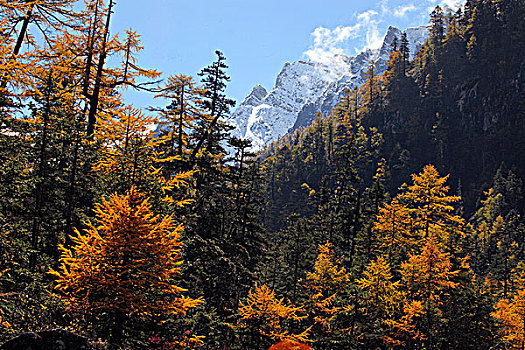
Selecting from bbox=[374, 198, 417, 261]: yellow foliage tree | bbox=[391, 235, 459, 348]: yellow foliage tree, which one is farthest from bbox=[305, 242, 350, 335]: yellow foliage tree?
bbox=[374, 198, 417, 261]: yellow foliage tree

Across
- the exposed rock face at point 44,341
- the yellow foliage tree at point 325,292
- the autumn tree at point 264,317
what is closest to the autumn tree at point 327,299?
the yellow foliage tree at point 325,292

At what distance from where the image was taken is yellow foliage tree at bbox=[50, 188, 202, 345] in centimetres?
786

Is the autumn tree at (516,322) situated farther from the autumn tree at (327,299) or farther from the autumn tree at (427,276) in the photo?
the autumn tree at (327,299)

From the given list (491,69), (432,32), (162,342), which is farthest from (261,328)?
(432,32)

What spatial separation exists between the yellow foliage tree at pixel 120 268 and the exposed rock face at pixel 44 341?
2493mm

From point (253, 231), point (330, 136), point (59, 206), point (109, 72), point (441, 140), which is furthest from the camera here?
point (330, 136)

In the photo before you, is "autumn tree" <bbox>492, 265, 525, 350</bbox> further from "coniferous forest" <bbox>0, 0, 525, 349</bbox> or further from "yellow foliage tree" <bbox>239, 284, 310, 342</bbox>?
"yellow foliage tree" <bbox>239, 284, 310, 342</bbox>

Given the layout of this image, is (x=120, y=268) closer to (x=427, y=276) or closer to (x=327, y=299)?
(x=327, y=299)

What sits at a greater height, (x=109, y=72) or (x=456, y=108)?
(x=456, y=108)

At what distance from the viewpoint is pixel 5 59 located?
7.31 m

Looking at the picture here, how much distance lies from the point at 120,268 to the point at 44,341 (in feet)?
10.6

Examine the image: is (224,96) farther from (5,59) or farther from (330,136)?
(330,136)

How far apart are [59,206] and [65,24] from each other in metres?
8.33

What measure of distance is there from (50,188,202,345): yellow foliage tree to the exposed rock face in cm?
249
